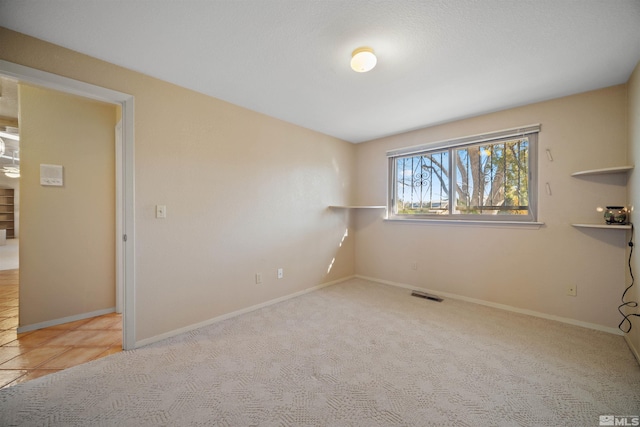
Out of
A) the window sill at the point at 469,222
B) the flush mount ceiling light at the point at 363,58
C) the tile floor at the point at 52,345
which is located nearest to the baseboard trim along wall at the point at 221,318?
the tile floor at the point at 52,345

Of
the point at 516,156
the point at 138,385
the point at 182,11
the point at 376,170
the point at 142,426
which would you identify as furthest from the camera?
the point at 376,170

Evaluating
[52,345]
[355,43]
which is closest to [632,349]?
[355,43]

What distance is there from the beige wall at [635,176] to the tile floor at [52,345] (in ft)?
14.4

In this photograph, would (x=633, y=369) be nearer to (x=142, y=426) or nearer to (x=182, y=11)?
(x=142, y=426)

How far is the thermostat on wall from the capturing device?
2584 mm

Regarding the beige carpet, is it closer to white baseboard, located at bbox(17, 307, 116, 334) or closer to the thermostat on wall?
white baseboard, located at bbox(17, 307, 116, 334)

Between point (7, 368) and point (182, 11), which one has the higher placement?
point (182, 11)

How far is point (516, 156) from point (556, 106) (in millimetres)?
593

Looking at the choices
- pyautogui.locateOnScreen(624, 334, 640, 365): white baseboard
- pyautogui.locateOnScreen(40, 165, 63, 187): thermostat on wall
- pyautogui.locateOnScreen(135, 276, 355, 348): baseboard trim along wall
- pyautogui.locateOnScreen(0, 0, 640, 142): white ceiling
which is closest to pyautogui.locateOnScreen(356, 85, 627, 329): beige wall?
pyautogui.locateOnScreen(624, 334, 640, 365): white baseboard

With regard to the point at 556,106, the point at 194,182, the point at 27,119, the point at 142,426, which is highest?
the point at 556,106

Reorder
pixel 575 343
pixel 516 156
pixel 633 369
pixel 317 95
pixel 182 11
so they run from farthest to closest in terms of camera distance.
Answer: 1. pixel 516 156
2. pixel 317 95
3. pixel 575 343
4. pixel 633 369
5. pixel 182 11

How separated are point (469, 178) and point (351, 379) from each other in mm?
2926

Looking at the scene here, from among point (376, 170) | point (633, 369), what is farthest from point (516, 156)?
point (633, 369)

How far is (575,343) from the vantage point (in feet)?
7.20
